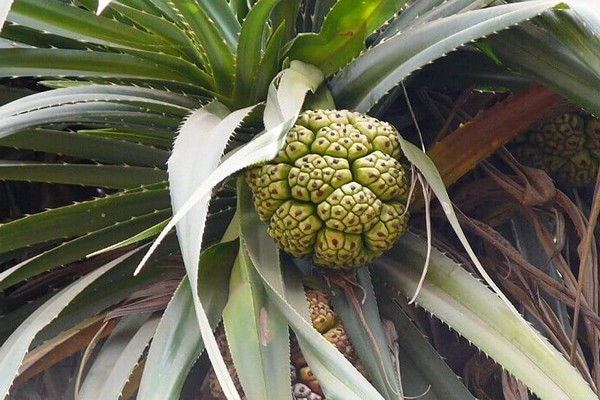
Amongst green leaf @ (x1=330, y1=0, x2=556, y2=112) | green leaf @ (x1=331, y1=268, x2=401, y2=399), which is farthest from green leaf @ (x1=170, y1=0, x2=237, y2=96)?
green leaf @ (x1=331, y1=268, x2=401, y2=399)

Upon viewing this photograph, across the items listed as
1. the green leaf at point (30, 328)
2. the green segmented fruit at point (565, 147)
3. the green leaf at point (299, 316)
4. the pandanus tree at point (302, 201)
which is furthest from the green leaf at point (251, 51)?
the green segmented fruit at point (565, 147)

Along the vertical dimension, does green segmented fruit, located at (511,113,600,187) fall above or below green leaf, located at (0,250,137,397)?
below

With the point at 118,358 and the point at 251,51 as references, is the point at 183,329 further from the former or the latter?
the point at 251,51

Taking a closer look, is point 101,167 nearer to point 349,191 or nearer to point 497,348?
point 349,191

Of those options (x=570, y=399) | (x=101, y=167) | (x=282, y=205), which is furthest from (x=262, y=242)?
(x=570, y=399)

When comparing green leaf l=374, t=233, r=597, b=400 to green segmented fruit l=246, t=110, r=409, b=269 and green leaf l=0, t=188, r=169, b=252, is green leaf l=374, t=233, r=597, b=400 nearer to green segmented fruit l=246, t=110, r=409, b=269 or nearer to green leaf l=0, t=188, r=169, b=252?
green segmented fruit l=246, t=110, r=409, b=269

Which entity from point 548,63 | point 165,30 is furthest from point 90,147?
point 548,63
